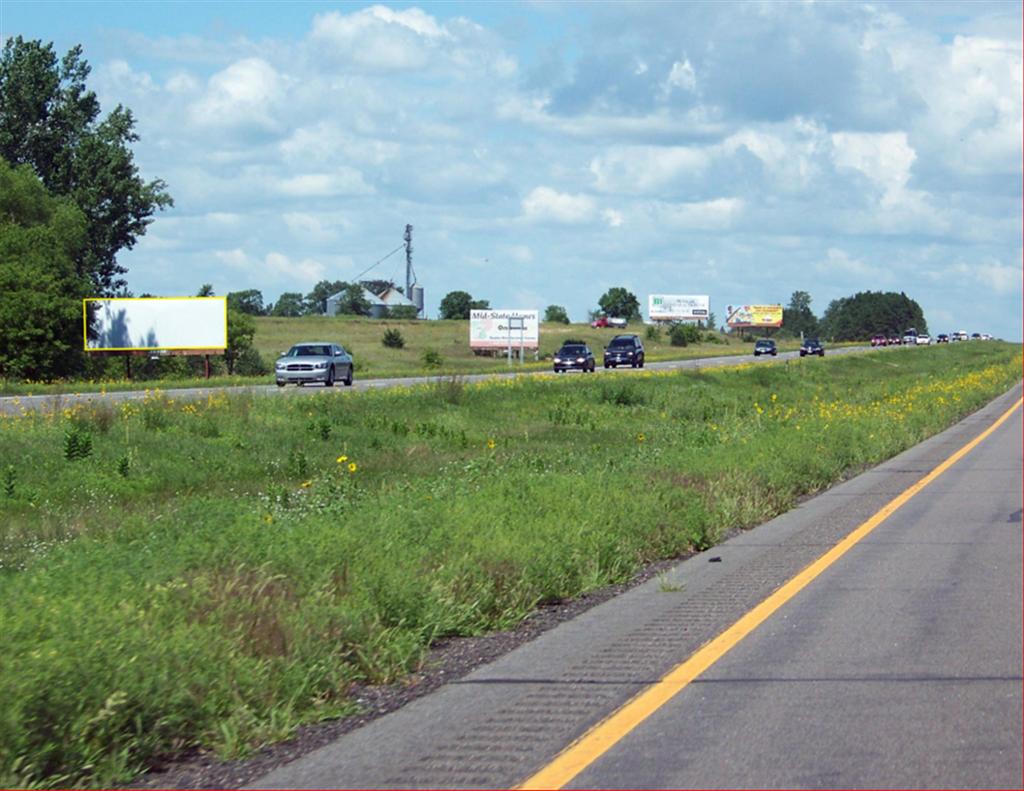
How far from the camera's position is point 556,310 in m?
199

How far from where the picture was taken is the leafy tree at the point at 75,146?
247 feet

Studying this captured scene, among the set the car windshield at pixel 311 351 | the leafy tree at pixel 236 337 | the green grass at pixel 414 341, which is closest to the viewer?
the car windshield at pixel 311 351

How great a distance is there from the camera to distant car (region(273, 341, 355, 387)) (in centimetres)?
4778

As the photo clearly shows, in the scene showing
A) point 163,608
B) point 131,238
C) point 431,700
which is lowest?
point 431,700

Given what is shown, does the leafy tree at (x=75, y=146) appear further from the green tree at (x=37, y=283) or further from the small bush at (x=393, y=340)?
the small bush at (x=393, y=340)

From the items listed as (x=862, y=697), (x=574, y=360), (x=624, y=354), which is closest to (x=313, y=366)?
(x=574, y=360)

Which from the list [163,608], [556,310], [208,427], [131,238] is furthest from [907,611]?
[556,310]

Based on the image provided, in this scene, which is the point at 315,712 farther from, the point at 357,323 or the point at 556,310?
the point at 556,310

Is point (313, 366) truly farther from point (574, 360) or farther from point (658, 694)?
point (658, 694)

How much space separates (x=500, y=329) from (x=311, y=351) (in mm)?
51781

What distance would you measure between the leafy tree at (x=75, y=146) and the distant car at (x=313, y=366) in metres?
29.7

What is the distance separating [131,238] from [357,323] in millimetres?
50466

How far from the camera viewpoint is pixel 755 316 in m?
177

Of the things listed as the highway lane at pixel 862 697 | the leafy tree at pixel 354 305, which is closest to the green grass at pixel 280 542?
the highway lane at pixel 862 697
